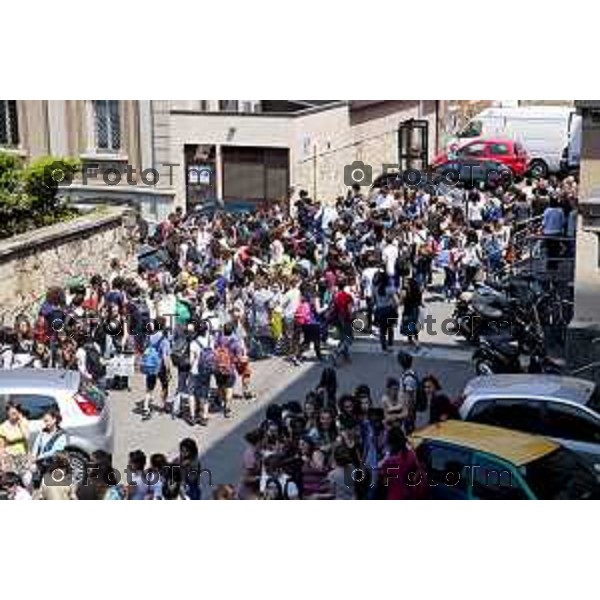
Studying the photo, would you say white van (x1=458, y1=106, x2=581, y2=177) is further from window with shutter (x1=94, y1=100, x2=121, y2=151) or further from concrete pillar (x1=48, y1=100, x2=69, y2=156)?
concrete pillar (x1=48, y1=100, x2=69, y2=156)

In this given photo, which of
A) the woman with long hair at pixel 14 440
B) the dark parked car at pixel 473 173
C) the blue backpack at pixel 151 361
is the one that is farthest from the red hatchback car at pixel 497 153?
the woman with long hair at pixel 14 440

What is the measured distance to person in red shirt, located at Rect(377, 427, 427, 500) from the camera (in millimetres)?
9227

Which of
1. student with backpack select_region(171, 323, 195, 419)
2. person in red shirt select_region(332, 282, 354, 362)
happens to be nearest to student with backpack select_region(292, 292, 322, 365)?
person in red shirt select_region(332, 282, 354, 362)

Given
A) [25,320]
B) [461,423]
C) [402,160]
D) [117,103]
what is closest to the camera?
[461,423]

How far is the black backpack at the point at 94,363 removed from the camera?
10898 mm

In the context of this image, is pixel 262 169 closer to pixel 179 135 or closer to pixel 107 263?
pixel 179 135

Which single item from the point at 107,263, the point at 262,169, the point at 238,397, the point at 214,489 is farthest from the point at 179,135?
the point at 214,489

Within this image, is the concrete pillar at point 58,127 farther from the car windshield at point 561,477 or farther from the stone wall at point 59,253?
the car windshield at point 561,477

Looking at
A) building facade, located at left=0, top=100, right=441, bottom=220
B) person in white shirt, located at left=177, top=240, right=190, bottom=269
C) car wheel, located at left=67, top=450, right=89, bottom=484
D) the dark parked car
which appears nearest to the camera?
car wheel, located at left=67, top=450, right=89, bottom=484

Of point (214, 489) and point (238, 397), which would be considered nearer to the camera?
point (214, 489)

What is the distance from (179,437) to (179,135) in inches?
113

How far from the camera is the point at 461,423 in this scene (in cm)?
962

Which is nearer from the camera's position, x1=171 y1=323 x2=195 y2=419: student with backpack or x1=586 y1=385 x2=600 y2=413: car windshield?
x1=586 y1=385 x2=600 y2=413: car windshield

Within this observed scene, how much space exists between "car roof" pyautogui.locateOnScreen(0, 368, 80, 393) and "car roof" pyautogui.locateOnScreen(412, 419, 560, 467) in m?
3.00
